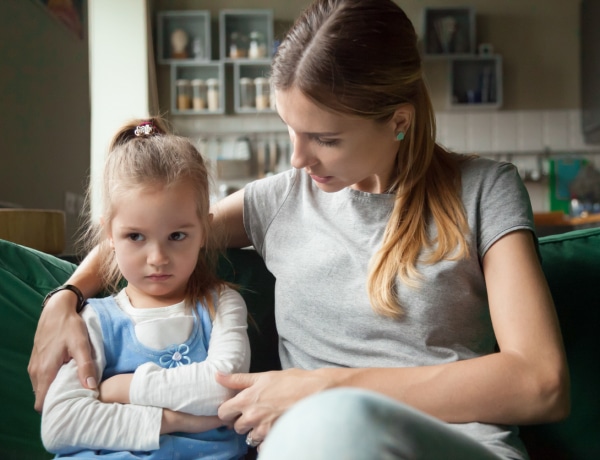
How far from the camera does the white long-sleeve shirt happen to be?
101cm

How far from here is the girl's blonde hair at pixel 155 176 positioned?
45.6 inches

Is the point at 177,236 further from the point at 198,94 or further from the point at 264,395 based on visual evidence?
the point at 198,94

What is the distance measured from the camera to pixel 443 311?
3.65 feet

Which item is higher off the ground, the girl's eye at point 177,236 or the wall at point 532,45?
the wall at point 532,45

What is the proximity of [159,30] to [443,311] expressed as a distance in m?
5.05

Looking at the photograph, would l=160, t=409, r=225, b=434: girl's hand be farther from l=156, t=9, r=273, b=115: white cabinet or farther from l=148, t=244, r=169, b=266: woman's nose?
l=156, t=9, r=273, b=115: white cabinet

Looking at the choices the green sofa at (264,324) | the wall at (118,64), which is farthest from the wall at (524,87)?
the green sofa at (264,324)

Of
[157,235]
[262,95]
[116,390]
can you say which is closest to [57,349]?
[116,390]

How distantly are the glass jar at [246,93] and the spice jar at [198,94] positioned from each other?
1.07 feet

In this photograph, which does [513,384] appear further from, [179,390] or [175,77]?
[175,77]

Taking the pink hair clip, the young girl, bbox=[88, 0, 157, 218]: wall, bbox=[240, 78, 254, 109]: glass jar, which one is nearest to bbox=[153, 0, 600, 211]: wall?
bbox=[240, 78, 254, 109]: glass jar

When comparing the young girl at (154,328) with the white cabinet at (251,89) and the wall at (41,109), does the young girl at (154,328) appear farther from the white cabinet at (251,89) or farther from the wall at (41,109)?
the white cabinet at (251,89)

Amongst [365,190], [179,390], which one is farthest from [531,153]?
[179,390]

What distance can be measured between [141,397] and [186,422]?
0.08 metres
